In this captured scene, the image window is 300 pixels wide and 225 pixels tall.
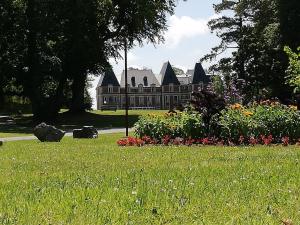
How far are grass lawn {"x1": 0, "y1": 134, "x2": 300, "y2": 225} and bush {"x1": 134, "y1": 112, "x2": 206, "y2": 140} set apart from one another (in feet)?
23.3

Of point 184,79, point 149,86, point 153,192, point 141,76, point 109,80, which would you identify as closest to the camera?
point 153,192

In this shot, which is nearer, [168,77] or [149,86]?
[168,77]

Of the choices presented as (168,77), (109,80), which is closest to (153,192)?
(168,77)

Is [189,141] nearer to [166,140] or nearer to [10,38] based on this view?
[166,140]

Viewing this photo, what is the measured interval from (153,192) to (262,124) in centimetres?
1087

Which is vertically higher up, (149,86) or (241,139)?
(149,86)

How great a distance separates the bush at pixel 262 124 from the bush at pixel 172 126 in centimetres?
79

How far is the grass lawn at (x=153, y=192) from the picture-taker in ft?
16.5

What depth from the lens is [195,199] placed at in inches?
230

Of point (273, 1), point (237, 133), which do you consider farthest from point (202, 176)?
point (273, 1)

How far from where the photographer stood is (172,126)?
17.6 m

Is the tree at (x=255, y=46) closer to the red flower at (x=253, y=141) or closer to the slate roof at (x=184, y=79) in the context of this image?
the red flower at (x=253, y=141)

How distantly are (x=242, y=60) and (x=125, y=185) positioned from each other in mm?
53767

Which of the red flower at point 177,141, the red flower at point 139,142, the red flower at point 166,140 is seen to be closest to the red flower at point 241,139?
the red flower at point 177,141
